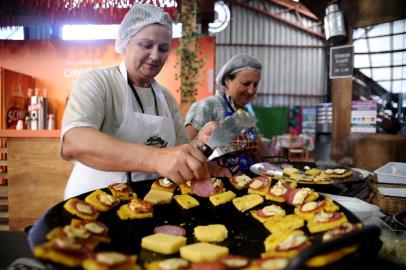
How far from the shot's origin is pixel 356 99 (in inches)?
200

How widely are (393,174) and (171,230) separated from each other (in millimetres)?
1584

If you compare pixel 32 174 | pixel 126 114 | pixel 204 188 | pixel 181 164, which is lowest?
pixel 32 174

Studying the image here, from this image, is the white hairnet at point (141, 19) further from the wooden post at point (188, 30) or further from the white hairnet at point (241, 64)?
the wooden post at point (188, 30)

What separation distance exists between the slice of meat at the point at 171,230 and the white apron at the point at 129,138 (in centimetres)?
77

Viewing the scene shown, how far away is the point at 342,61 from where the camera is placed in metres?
5.18

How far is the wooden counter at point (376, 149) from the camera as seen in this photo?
4.48 metres

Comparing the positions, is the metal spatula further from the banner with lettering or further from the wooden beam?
the wooden beam

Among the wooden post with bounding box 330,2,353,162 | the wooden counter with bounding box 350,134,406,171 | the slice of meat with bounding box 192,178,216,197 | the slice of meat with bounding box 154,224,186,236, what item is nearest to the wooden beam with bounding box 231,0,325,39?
the wooden post with bounding box 330,2,353,162

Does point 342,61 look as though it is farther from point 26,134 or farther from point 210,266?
point 210,266

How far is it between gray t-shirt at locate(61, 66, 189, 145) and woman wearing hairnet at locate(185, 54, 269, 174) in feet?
3.05

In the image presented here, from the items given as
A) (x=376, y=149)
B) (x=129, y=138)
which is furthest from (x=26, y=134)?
(x=376, y=149)

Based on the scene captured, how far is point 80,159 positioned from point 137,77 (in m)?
0.83

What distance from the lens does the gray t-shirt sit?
183 centimetres

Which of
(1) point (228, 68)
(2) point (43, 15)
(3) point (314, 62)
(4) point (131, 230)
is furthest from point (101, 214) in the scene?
(3) point (314, 62)
